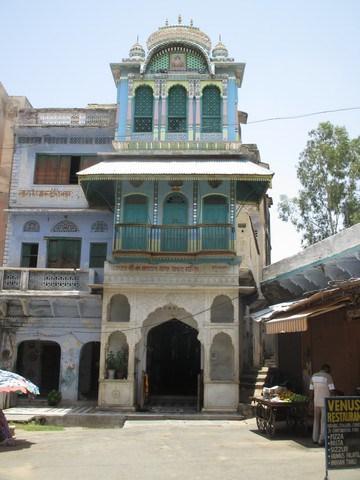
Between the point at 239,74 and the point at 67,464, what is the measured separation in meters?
16.0

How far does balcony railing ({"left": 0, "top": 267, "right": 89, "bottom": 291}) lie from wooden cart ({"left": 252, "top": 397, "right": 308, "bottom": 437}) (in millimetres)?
7986

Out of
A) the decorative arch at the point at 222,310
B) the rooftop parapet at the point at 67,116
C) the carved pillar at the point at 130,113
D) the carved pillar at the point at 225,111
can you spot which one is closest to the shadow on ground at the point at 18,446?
the decorative arch at the point at 222,310

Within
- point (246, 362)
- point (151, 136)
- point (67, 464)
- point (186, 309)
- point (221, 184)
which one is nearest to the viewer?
point (67, 464)

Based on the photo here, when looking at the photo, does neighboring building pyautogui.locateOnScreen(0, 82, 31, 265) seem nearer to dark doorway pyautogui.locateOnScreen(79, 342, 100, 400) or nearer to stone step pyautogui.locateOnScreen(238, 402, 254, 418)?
dark doorway pyautogui.locateOnScreen(79, 342, 100, 400)

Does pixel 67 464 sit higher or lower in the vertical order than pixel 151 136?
lower

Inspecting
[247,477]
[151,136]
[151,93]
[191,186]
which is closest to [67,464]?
[247,477]

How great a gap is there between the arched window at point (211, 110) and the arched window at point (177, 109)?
745 millimetres

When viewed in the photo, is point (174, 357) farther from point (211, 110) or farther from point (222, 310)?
point (211, 110)

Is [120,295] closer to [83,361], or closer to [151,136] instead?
[83,361]

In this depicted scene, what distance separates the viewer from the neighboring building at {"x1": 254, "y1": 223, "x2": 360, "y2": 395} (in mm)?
11391

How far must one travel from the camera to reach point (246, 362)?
831 inches

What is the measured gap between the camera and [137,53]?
2012 cm

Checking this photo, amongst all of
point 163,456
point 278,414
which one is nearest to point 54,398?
point 278,414

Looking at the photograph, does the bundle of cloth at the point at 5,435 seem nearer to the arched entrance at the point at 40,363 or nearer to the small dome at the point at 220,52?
the arched entrance at the point at 40,363
